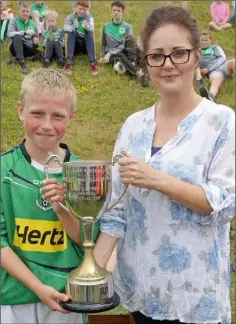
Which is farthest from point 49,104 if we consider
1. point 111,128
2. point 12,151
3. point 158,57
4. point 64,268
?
point 111,128

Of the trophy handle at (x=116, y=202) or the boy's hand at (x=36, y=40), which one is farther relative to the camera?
the boy's hand at (x=36, y=40)

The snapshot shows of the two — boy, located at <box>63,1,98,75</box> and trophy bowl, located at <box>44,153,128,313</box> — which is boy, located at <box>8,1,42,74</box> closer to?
boy, located at <box>63,1,98,75</box>

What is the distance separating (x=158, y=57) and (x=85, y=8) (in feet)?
22.4

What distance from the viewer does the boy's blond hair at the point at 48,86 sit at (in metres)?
1.81

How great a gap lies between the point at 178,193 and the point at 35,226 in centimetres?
44

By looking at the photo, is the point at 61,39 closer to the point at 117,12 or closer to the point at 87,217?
the point at 117,12

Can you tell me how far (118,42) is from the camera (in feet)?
27.6

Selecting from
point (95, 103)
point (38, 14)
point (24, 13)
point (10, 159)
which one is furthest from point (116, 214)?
point (38, 14)

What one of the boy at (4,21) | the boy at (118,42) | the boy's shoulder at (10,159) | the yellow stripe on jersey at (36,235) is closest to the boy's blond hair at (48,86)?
the boy's shoulder at (10,159)

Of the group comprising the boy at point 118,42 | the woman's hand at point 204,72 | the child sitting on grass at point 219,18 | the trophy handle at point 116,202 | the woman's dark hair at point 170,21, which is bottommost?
the trophy handle at point 116,202

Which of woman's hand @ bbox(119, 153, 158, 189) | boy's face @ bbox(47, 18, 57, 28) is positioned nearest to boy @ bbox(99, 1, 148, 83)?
boy's face @ bbox(47, 18, 57, 28)

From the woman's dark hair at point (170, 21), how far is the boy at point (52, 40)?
6530mm

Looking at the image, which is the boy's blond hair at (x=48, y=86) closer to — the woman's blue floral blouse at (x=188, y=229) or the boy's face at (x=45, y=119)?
the boy's face at (x=45, y=119)

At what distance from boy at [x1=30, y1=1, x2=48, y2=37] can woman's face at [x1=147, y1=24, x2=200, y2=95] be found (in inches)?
279
